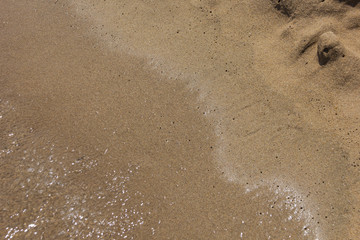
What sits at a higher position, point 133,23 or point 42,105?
point 133,23

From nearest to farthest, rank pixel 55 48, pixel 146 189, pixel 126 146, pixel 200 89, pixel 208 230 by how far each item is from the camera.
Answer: pixel 208 230
pixel 146 189
pixel 126 146
pixel 200 89
pixel 55 48

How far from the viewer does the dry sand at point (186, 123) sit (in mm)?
2539

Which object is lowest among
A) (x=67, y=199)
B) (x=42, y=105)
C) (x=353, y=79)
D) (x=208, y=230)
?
(x=67, y=199)

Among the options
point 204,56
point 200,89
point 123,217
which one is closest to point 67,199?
point 123,217

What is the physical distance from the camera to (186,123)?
2.92m

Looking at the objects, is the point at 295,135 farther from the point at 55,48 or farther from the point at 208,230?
the point at 55,48

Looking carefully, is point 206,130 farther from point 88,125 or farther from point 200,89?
point 88,125

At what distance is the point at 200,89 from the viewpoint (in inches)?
121

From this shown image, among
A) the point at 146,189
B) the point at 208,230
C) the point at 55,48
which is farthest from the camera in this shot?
the point at 55,48

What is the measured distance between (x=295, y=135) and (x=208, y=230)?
43.2 inches

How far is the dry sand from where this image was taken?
8.33ft

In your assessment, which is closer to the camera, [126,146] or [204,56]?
[126,146]

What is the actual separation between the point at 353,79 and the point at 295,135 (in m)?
0.72

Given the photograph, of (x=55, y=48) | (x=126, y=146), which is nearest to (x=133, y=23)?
(x=55, y=48)
